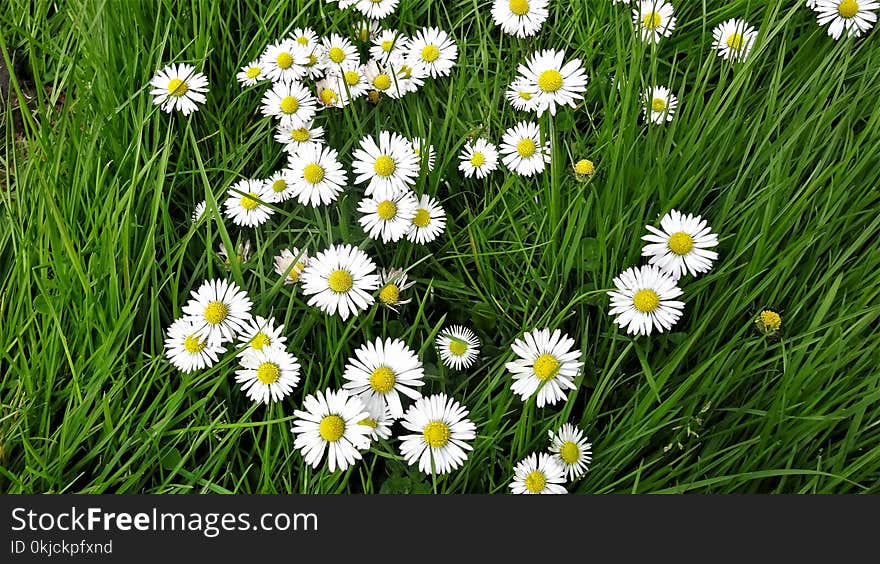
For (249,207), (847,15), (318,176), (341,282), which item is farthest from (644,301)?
(847,15)

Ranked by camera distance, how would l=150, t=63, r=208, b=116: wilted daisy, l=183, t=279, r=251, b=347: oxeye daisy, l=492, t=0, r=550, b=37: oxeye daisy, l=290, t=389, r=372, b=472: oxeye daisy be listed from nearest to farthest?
1. l=290, t=389, r=372, b=472: oxeye daisy
2. l=183, t=279, r=251, b=347: oxeye daisy
3. l=150, t=63, r=208, b=116: wilted daisy
4. l=492, t=0, r=550, b=37: oxeye daisy

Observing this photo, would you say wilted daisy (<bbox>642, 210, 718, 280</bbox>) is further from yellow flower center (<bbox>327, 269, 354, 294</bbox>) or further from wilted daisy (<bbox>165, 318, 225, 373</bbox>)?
wilted daisy (<bbox>165, 318, 225, 373</bbox>)

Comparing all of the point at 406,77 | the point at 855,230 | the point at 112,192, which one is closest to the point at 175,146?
the point at 112,192

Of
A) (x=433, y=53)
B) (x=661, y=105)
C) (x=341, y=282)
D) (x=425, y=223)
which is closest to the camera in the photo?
(x=341, y=282)

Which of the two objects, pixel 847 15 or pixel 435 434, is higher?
pixel 847 15

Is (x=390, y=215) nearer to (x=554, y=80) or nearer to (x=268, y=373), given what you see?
(x=268, y=373)

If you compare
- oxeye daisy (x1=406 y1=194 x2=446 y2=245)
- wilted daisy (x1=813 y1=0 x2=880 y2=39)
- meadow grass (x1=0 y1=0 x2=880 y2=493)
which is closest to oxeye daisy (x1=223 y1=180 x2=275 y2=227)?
meadow grass (x1=0 y1=0 x2=880 y2=493)

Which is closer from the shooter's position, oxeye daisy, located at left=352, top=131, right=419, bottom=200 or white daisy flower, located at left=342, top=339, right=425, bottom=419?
white daisy flower, located at left=342, top=339, right=425, bottom=419
